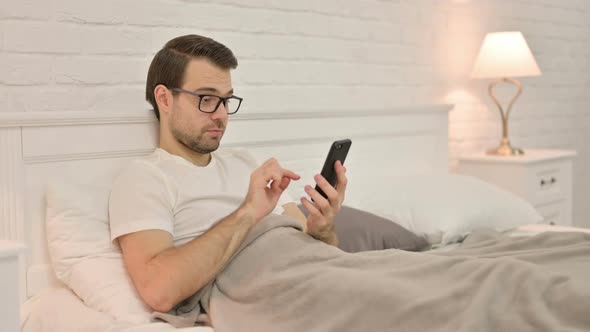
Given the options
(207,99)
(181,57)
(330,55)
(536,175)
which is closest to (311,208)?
(207,99)

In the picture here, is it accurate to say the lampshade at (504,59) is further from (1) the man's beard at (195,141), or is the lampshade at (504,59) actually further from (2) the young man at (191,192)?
(1) the man's beard at (195,141)

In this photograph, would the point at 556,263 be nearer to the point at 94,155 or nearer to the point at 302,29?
the point at 94,155

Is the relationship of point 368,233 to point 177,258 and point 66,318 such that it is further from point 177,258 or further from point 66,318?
point 66,318

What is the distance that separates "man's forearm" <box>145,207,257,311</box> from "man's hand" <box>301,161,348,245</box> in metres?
0.24

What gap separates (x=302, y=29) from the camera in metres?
2.80

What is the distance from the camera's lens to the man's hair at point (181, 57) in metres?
1.94

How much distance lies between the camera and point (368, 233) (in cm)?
216

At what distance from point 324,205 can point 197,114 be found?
1.32 feet

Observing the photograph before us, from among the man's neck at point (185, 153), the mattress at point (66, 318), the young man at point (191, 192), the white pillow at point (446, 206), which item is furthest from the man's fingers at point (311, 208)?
the white pillow at point (446, 206)

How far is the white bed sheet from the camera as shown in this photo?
154 centimetres

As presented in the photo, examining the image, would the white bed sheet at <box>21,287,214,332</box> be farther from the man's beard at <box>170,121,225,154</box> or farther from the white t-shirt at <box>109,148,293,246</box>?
the man's beard at <box>170,121,225,154</box>

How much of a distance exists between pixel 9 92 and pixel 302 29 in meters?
1.16

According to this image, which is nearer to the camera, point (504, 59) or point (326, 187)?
point (326, 187)

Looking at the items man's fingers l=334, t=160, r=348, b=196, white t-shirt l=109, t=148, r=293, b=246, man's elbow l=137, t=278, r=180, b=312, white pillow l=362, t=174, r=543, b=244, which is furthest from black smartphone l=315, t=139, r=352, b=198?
white pillow l=362, t=174, r=543, b=244
